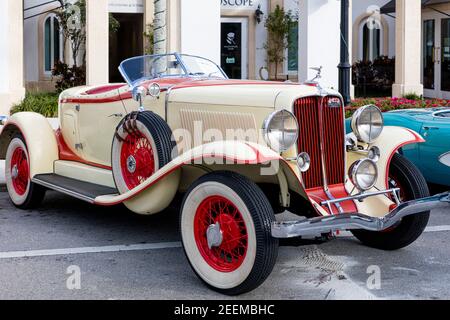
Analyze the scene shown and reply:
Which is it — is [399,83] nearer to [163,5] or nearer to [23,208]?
[163,5]

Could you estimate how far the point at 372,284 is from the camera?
5.17m

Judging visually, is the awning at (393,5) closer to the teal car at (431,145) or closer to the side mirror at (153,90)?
the teal car at (431,145)

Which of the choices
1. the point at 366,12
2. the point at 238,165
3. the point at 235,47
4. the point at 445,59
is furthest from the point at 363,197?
the point at 366,12

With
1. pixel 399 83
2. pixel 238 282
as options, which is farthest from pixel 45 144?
pixel 399 83

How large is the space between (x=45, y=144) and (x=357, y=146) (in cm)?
322

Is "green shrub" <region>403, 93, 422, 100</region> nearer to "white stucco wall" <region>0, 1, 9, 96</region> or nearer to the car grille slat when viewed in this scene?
"white stucco wall" <region>0, 1, 9, 96</region>

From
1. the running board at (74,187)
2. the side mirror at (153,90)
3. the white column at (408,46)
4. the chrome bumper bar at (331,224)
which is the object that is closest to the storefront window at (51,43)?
the white column at (408,46)

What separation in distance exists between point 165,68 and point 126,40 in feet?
67.6

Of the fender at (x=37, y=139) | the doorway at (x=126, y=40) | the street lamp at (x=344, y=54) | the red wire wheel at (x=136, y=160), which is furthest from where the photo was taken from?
the doorway at (x=126, y=40)

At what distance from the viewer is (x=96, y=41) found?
15.0 meters

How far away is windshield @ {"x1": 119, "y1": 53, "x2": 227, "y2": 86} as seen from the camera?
702cm

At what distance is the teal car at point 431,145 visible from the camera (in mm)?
7816

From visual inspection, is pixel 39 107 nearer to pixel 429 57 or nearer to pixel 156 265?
pixel 156 265

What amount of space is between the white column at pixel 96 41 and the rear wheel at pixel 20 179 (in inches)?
284
